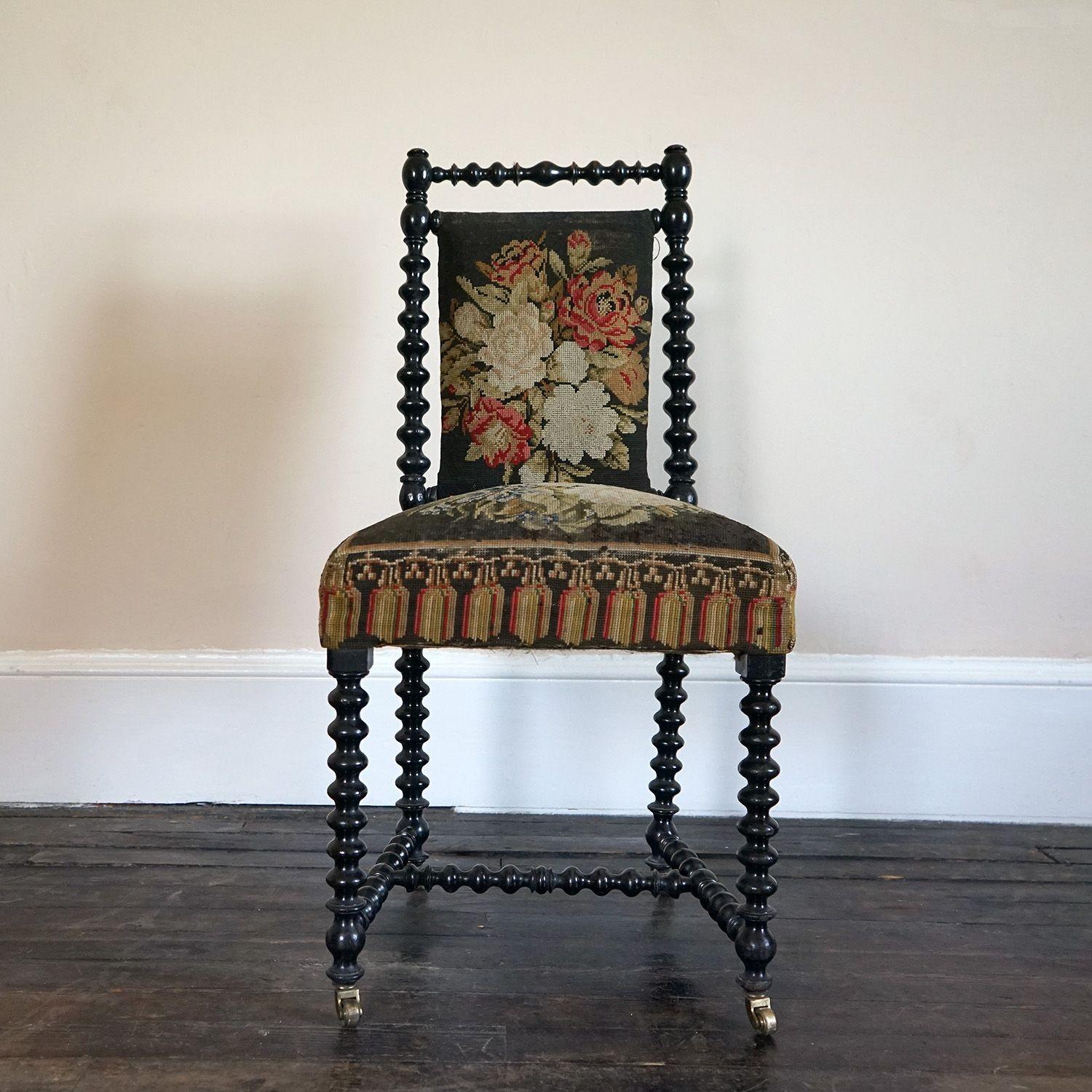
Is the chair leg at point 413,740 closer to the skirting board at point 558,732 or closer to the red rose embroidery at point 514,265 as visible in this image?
the skirting board at point 558,732

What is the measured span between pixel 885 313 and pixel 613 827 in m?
1.10

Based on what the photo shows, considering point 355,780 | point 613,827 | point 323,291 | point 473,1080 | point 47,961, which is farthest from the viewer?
point 323,291

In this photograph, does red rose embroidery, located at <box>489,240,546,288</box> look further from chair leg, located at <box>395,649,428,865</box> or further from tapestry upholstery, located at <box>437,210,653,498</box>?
chair leg, located at <box>395,649,428,865</box>

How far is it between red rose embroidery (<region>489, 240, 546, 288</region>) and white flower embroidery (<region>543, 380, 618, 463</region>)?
0.57ft

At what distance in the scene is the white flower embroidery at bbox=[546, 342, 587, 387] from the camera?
1.48 m

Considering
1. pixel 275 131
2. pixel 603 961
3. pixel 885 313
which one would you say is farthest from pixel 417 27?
pixel 603 961

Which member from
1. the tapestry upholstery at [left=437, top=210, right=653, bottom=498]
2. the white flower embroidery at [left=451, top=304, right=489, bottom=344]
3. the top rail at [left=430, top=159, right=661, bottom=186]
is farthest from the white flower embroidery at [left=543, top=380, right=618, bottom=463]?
the top rail at [left=430, top=159, right=661, bottom=186]

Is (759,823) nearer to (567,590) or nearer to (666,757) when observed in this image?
(567,590)

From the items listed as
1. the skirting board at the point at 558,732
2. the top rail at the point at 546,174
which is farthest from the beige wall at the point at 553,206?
the top rail at the point at 546,174

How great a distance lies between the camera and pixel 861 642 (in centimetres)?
196

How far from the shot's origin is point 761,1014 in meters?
1.09

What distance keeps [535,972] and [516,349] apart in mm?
847

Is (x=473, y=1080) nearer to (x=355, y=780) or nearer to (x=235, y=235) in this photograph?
(x=355, y=780)

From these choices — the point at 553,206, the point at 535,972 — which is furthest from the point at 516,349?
the point at 535,972
